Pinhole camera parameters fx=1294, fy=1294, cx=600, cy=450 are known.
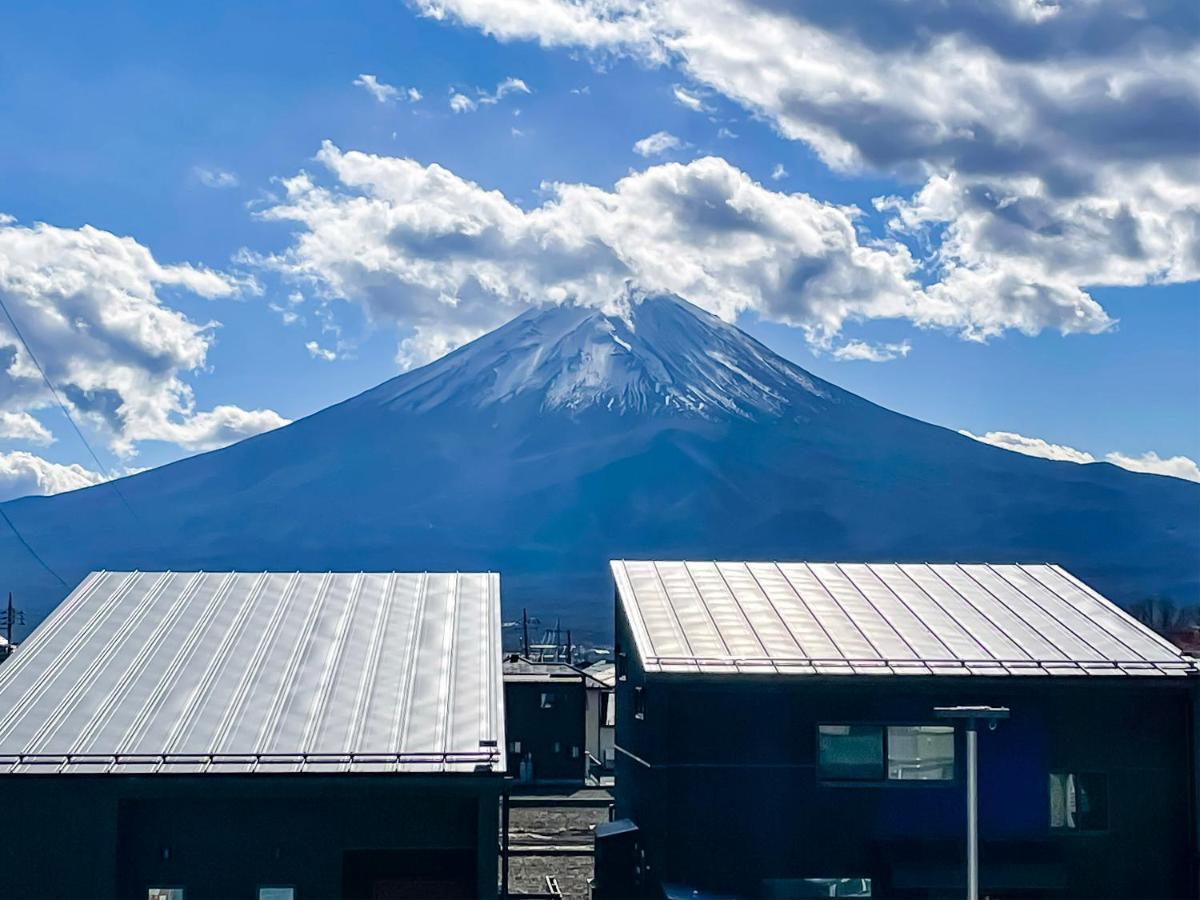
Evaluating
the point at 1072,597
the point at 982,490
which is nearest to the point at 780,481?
the point at 982,490

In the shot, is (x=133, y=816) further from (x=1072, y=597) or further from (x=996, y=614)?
(x=1072, y=597)

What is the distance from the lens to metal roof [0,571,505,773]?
1358 cm

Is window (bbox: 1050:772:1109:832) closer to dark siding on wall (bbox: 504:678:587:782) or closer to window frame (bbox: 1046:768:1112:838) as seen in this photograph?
window frame (bbox: 1046:768:1112:838)

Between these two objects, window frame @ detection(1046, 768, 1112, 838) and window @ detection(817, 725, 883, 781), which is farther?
window frame @ detection(1046, 768, 1112, 838)

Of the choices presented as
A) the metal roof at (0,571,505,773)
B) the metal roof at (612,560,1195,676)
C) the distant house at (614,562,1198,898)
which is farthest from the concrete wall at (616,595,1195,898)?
the metal roof at (0,571,505,773)

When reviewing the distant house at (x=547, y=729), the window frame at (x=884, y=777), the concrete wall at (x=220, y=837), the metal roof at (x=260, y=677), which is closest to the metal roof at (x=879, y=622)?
the window frame at (x=884, y=777)

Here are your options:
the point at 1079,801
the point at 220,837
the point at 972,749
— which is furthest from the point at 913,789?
the point at 220,837

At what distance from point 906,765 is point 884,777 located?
0.32 meters

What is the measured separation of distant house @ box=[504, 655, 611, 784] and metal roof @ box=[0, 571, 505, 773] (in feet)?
66.7

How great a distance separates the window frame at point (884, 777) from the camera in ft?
52.2

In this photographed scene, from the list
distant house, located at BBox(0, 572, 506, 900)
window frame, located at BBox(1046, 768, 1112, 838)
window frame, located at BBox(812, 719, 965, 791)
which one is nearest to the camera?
distant house, located at BBox(0, 572, 506, 900)

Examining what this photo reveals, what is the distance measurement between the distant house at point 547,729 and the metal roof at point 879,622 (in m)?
18.9

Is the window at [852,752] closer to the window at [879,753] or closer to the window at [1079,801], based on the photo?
the window at [879,753]

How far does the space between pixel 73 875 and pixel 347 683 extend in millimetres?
3461
